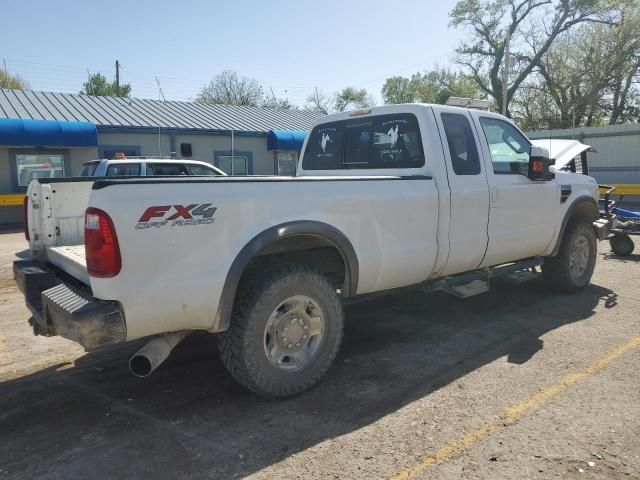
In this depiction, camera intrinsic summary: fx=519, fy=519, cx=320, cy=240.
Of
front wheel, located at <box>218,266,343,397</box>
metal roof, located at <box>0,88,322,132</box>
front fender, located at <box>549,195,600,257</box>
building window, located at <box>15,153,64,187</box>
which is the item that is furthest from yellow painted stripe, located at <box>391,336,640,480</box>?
building window, located at <box>15,153,64,187</box>

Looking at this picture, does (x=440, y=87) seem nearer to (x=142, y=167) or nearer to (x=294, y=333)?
(x=142, y=167)

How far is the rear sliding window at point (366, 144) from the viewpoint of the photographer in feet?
16.0

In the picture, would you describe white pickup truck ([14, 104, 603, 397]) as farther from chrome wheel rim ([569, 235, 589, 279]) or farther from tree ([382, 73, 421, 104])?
tree ([382, 73, 421, 104])

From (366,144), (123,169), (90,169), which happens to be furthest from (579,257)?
(90,169)

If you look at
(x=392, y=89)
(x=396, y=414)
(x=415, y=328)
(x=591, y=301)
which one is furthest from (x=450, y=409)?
(x=392, y=89)

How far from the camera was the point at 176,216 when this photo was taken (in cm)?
302

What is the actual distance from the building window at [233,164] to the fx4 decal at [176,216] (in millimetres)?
17712

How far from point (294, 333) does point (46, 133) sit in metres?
15.1

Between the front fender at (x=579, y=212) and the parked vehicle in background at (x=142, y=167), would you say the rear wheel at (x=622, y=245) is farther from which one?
the parked vehicle in background at (x=142, y=167)

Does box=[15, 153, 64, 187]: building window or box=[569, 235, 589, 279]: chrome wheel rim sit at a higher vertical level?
box=[15, 153, 64, 187]: building window

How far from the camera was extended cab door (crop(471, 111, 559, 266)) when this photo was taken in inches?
→ 202

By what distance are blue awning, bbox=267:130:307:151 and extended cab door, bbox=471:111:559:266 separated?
51.9ft

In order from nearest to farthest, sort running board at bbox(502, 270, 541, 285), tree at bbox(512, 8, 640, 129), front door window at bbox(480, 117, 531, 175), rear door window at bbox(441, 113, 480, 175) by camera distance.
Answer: rear door window at bbox(441, 113, 480, 175) → front door window at bbox(480, 117, 531, 175) → running board at bbox(502, 270, 541, 285) → tree at bbox(512, 8, 640, 129)

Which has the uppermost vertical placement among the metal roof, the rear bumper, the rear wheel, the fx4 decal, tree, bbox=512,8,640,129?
tree, bbox=512,8,640,129
